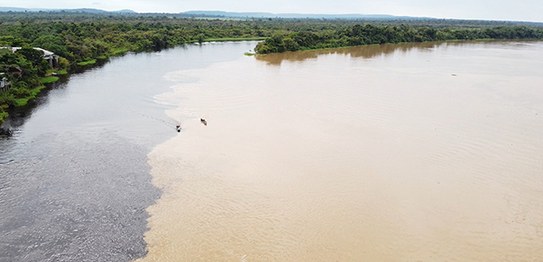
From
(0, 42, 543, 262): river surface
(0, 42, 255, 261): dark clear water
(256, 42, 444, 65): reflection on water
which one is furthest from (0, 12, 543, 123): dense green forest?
(0, 42, 543, 262): river surface

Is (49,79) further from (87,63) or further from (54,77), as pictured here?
(87,63)

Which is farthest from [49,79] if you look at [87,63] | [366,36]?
[366,36]

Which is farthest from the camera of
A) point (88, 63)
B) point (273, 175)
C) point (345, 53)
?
point (345, 53)

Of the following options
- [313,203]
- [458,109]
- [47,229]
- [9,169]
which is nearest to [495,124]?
[458,109]

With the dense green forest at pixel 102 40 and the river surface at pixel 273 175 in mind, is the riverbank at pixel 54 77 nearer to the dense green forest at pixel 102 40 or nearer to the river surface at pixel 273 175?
Answer: the dense green forest at pixel 102 40

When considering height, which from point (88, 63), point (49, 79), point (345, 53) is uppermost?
point (345, 53)
